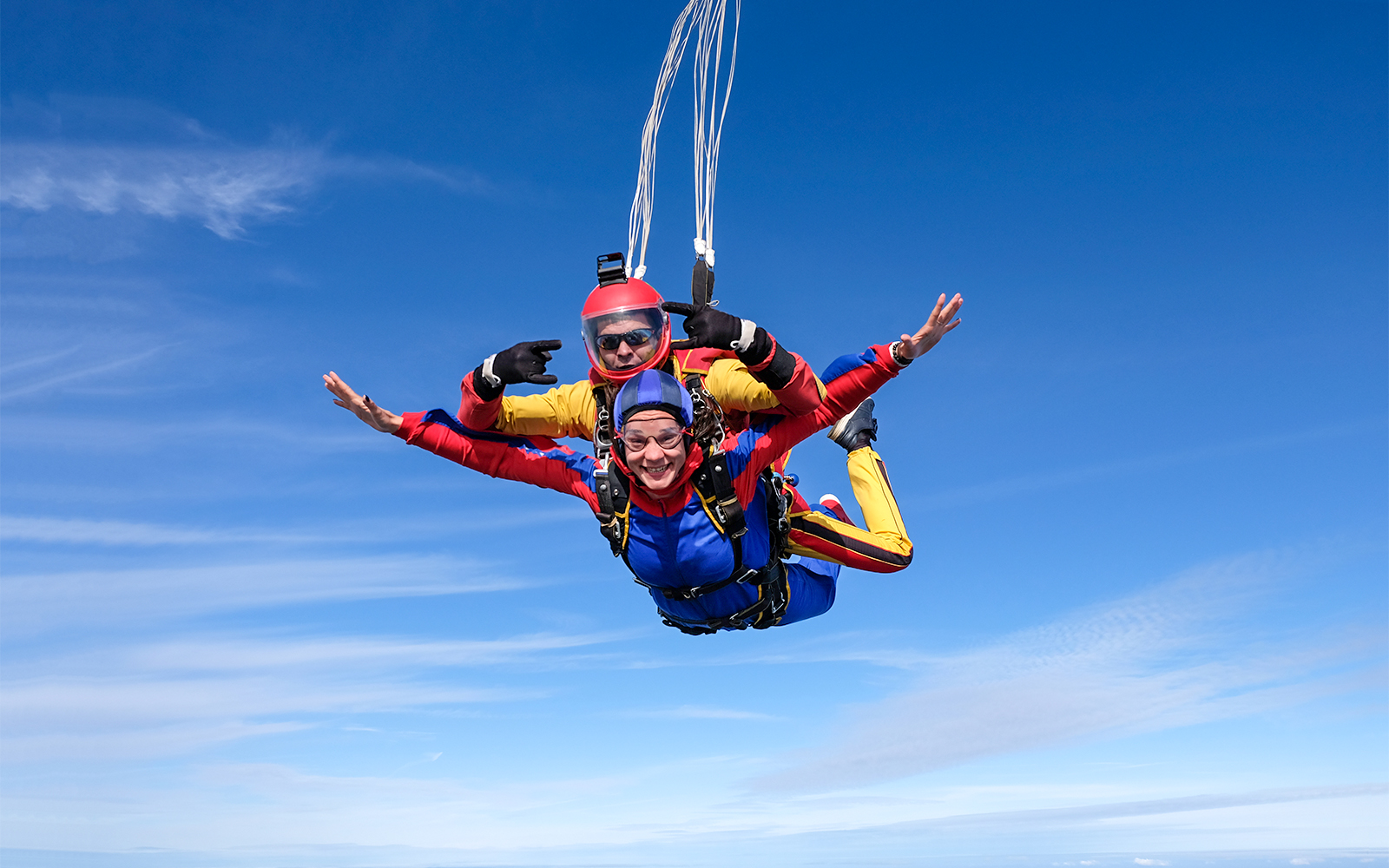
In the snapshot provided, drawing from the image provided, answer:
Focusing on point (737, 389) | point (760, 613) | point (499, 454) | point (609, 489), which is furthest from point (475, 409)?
point (760, 613)

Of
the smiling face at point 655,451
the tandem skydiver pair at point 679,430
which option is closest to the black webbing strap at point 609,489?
the tandem skydiver pair at point 679,430

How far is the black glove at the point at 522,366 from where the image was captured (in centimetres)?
612

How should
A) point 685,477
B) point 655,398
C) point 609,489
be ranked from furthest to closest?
point 609,489, point 685,477, point 655,398

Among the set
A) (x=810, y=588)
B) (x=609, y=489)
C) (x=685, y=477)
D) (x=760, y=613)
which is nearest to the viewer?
(x=685, y=477)

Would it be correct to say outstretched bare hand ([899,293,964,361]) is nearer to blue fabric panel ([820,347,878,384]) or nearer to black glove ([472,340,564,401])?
blue fabric panel ([820,347,878,384])

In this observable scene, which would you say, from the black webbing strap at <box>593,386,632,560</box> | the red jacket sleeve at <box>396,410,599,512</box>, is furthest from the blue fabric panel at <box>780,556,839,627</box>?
the red jacket sleeve at <box>396,410,599,512</box>

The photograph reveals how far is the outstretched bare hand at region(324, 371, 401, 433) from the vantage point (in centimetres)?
667

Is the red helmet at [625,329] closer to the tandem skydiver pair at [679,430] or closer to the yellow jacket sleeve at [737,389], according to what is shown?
the tandem skydiver pair at [679,430]

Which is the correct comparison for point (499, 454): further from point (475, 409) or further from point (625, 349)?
point (625, 349)

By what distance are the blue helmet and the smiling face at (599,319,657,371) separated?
167 millimetres

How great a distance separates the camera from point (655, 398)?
19.4 feet

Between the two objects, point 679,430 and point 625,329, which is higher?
point 625,329

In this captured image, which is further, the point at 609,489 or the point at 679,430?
the point at 609,489

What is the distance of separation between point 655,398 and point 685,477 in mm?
480
